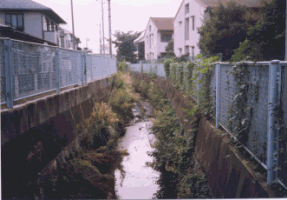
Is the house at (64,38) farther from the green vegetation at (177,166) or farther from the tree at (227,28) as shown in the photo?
the green vegetation at (177,166)

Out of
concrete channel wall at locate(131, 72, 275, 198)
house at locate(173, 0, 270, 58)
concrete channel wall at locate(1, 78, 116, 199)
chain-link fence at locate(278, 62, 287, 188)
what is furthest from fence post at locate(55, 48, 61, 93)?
house at locate(173, 0, 270, 58)

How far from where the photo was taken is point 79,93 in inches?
288

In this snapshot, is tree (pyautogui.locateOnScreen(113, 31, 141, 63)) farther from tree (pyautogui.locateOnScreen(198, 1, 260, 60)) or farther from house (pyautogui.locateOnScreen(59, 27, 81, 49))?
tree (pyautogui.locateOnScreen(198, 1, 260, 60))

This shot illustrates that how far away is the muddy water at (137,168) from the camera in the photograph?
5.84m

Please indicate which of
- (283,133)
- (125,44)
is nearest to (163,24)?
(125,44)

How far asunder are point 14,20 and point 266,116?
34.6 ft

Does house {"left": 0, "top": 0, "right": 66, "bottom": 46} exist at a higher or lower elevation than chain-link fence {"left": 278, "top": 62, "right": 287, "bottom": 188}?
higher

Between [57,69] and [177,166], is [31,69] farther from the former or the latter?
[177,166]

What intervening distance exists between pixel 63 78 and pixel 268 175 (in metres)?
4.91

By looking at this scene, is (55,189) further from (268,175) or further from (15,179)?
(268,175)

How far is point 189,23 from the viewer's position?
26.3 meters

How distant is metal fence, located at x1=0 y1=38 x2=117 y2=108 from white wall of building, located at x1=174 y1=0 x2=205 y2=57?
16.5m

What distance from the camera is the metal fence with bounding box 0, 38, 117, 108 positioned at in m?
3.68

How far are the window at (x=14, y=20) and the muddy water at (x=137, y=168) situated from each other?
18.0ft
